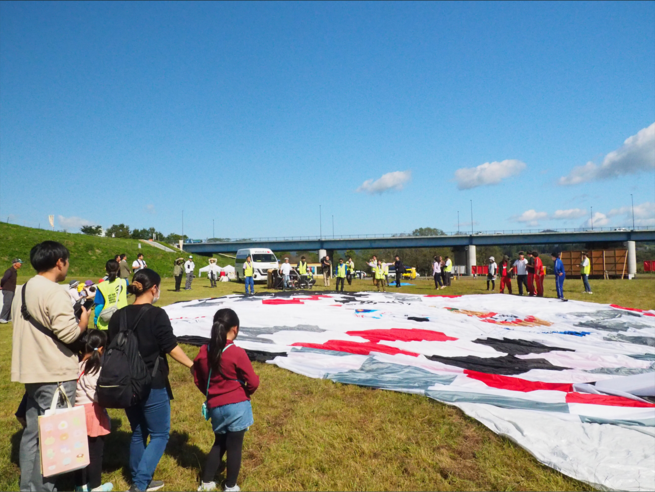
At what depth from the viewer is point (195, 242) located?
217ft

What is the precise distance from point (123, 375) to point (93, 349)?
1.98 feet

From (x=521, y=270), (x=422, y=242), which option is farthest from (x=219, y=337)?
(x=422, y=242)

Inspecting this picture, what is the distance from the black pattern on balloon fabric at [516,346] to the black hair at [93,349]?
6.42m

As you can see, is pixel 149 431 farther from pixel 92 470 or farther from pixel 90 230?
pixel 90 230

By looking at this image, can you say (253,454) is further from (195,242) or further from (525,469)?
(195,242)

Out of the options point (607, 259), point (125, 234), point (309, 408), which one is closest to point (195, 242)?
point (125, 234)

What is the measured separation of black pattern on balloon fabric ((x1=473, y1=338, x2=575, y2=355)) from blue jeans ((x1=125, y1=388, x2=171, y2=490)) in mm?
6032

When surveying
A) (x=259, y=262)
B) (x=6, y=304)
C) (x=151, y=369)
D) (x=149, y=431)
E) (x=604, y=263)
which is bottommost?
(x=149, y=431)

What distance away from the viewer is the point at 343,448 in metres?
4.44

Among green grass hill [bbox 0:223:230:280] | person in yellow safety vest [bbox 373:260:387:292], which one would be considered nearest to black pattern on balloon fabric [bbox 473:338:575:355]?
person in yellow safety vest [bbox 373:260:387:292]

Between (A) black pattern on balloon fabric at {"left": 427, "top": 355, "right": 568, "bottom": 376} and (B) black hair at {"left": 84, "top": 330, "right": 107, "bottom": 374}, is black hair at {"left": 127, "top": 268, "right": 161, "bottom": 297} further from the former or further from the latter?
(A) black pattern on balloon fabric at {"left": 427, "top": 355, "right": 568, "bottom": 376}

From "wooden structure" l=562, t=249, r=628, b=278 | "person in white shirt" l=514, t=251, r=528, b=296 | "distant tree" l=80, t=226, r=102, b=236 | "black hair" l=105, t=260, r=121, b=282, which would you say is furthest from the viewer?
"distant tree" l=80, t=226, r=102, b=236

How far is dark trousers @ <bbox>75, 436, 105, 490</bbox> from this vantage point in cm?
374

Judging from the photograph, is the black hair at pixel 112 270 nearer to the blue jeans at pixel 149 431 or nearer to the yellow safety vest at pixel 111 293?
the yellow safety vest at pixel 111 293
